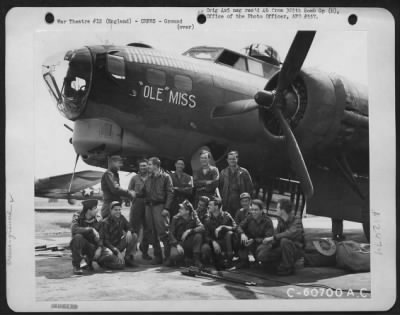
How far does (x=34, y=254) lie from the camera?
22.6ft

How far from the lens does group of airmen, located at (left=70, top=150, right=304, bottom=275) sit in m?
6.89

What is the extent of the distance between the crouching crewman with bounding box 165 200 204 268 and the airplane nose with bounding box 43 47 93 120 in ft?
5.99

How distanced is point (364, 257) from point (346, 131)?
1.67m

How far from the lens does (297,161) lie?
7.39 m

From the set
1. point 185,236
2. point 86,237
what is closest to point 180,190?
point 185,236

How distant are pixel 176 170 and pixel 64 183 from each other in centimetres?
142

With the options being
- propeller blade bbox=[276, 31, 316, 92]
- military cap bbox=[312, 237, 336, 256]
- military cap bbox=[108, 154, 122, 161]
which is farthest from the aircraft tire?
military cap bbox=[108, 154, 122, 161]

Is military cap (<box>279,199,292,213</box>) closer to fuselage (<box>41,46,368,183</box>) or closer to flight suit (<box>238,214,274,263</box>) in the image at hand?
flight suit (<box>238,214,274,263</box>)

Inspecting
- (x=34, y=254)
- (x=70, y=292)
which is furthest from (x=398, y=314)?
(x=34, y=254)

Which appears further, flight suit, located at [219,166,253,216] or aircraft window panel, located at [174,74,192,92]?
aircraft window panel, located at [174,74,192,92]

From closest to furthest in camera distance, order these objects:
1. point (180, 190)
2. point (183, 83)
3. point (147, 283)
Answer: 1. point (147, 283)
2. point (180, 190)
3. point (183, 83)

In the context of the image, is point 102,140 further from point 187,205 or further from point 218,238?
point 218,238

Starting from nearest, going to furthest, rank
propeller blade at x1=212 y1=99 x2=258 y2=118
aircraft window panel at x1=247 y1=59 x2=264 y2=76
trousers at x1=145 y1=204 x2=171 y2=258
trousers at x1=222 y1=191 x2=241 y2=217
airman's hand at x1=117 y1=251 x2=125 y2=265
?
1. airman's hand at x1=117 y1=251 x2=125 y2=265
2. trousers at x1=145 y1=204 x2=171 y2=258
3. trousers at x1=222 y1=191 x2=241 y2=217
4. propeller blade at x1=212 y1=99 x2=258 y2=118
5. aircraft window panel at x1=247 y1=59 x2=264 y2=76

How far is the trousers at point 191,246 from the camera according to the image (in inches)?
273
